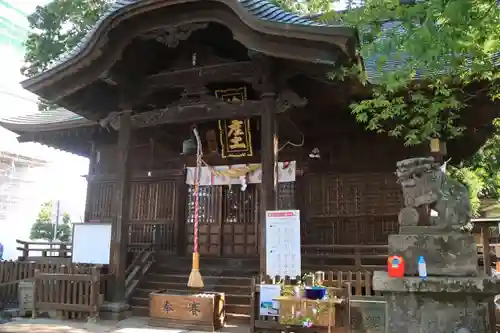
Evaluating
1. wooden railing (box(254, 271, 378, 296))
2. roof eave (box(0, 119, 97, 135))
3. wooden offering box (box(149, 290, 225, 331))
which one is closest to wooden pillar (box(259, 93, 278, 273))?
wooden railing (box(254, 271, 378, 296))

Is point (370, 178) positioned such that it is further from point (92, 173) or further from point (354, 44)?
point (92, 173)

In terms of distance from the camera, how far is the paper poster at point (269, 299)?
6.87m

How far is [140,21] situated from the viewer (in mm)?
8211

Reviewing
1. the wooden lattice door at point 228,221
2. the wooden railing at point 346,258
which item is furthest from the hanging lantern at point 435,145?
the wooden lattice door at point 228,221

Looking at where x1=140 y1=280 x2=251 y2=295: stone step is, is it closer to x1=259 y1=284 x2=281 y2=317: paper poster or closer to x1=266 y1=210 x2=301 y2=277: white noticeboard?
x1=266 y1=210 x2=301 y2=277: white noticeboard

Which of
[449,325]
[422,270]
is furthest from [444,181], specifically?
[449,325]

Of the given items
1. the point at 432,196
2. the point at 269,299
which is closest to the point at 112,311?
the point at 269,299

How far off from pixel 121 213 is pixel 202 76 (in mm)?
3364

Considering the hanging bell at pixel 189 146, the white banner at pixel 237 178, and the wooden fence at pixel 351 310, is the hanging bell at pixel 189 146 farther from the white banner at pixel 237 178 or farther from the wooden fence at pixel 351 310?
the wooden fence at pixel 351 310

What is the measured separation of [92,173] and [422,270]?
11008 millimetres

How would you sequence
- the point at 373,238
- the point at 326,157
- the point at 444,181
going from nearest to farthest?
the point at 444,181 → the point at 373,238 → the point at 326,157

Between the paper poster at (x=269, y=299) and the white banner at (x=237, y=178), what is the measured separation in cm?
411

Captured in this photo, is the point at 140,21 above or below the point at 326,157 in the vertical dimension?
above

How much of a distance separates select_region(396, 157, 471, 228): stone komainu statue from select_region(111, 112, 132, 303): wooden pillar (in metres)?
5.95
